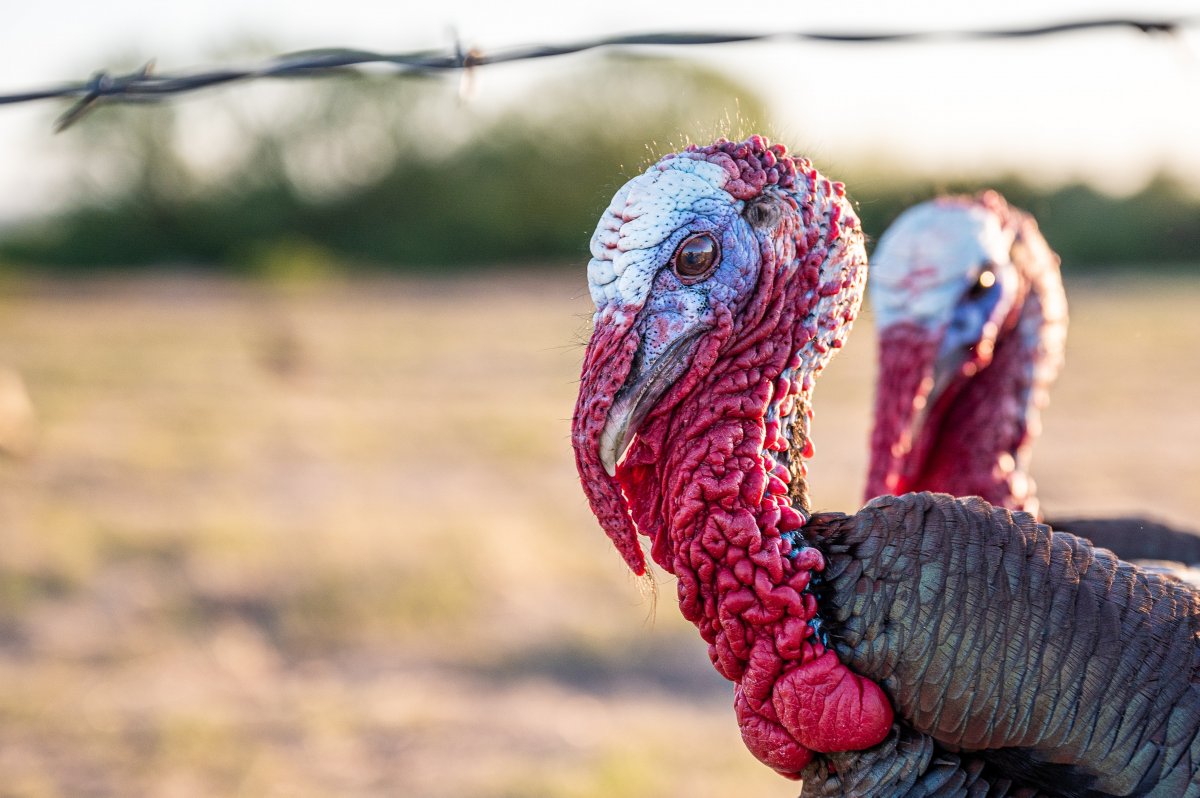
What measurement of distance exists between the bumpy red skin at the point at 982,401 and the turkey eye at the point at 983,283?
13cm

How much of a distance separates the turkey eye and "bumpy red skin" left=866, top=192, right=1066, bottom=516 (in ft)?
Answer: 0.44

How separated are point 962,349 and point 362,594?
5395 mm

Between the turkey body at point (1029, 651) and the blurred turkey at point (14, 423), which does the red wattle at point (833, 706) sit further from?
the blurred turkey at point (14, 423)

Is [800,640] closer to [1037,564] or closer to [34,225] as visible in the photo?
[1037,564]

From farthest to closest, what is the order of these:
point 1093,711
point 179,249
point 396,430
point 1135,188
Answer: point 179,249
point 1135,188
point 396,430
point 1093,711

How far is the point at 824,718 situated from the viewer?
1.98 metres

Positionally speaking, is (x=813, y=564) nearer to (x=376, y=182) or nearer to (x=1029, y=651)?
(x=1029, y=651)

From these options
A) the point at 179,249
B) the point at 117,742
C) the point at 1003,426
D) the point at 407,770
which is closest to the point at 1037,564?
the point at 1003,426

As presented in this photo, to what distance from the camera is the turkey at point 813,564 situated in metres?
1.94

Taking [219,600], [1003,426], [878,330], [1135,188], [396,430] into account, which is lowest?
[1003,426]

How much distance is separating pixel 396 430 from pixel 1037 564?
38.2ft

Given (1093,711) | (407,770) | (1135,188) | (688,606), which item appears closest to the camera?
(1093,711)

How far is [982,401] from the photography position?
353 centimetres

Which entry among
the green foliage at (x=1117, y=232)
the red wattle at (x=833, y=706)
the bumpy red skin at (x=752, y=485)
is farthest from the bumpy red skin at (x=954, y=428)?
the green foliage at (x=1117, y=232)
